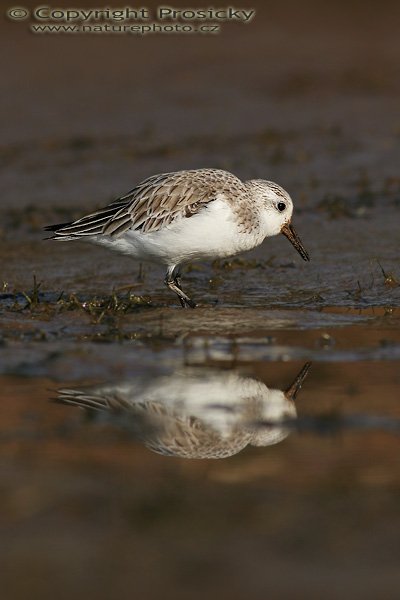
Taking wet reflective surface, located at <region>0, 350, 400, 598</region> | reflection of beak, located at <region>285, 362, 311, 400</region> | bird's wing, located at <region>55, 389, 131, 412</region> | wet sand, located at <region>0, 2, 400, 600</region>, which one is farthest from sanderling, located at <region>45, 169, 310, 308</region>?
bird's wing, located at <region>55, 389, 131, 412</region>

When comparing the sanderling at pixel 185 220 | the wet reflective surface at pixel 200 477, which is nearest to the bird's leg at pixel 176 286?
the sanderling at pixel 185 220

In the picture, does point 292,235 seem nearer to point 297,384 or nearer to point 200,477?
point 297,384

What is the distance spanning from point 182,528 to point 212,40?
17059 millimetres

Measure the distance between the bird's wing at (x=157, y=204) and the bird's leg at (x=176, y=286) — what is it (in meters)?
0.51

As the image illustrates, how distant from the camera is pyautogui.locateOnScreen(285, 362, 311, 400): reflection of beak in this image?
746 cm

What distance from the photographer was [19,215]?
14.7m

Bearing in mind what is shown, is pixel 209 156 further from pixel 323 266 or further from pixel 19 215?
pixel 323 266

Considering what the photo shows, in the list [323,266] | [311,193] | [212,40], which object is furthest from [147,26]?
[323,266]

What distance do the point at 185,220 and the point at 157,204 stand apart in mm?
363

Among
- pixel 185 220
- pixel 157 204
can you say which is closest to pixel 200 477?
pixel 185 220

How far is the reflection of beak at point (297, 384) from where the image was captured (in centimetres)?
746

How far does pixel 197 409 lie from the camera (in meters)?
7.14

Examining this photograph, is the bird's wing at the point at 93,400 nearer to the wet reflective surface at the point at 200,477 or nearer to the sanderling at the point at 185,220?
the wet reflective surface at the point at 200,477

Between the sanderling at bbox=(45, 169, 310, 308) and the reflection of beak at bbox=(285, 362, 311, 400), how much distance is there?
2070mm
